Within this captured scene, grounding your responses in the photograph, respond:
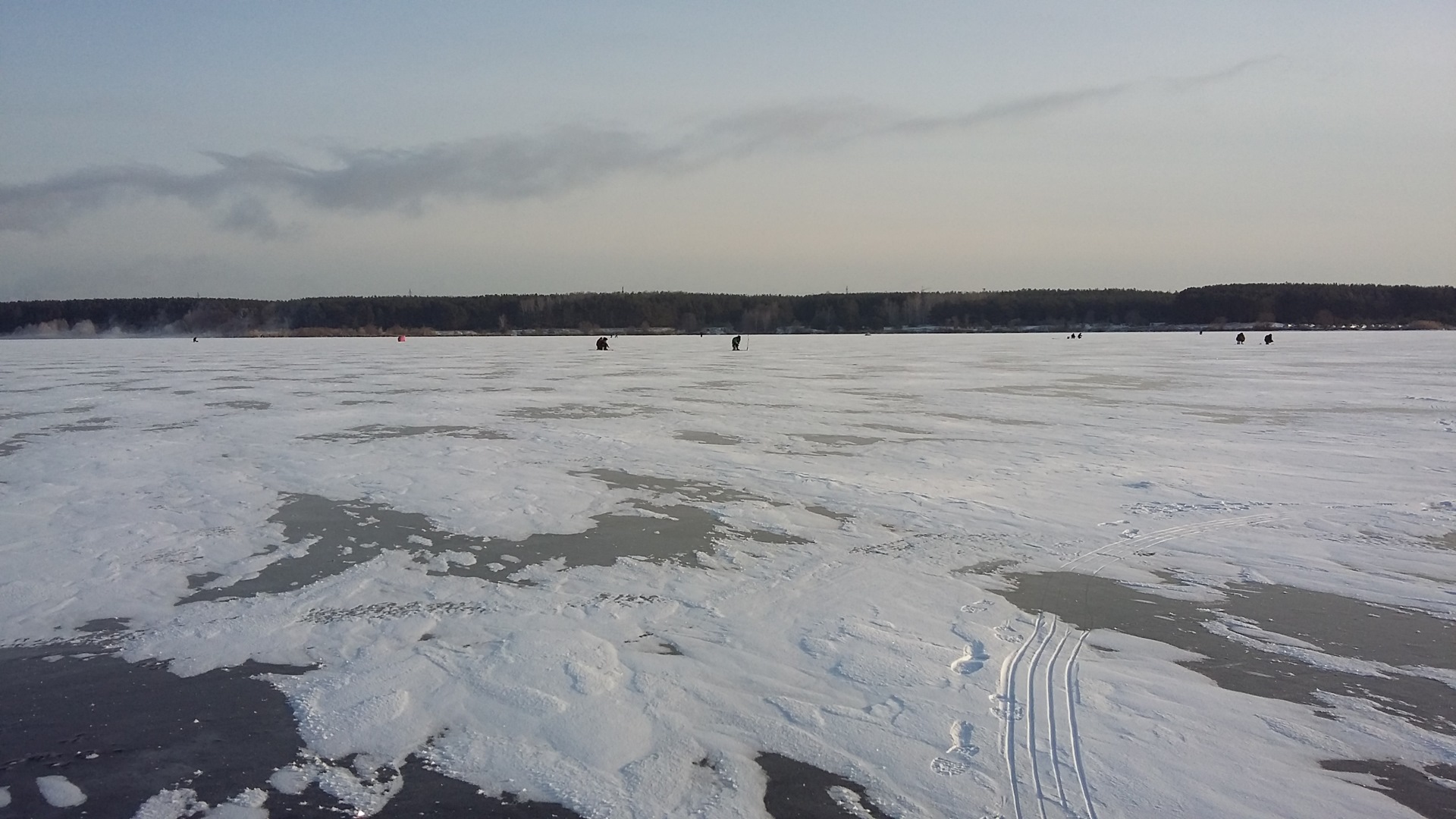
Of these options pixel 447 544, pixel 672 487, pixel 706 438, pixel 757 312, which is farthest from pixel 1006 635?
pixel 757 312

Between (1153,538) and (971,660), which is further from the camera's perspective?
(1153,538)

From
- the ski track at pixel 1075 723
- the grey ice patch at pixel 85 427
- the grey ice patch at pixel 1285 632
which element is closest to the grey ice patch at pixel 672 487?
the grey ice patch at pixel 1285 632

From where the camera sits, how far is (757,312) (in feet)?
370

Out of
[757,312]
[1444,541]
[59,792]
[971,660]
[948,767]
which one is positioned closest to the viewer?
[59,792]

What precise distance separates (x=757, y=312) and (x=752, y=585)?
358 ft

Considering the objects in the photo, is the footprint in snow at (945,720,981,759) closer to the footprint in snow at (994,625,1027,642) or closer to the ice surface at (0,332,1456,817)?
the ice surface at (0,332,1456,817)

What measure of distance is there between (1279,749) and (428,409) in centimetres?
1151

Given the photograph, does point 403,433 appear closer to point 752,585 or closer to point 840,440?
point 840,440

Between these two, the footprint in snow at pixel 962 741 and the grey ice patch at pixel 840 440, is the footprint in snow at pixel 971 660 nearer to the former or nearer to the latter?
the footprint in snow at pixel 962 741

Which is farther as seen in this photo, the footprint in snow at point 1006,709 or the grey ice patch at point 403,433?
the grey ice patch at point 403,433

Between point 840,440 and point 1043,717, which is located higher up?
point 840,440

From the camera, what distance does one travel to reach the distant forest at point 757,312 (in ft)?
307

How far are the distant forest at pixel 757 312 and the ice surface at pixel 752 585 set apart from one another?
90787mm

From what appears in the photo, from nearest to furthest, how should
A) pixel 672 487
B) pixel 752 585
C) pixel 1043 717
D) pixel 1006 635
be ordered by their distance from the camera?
pixel 1043 717, pixel 1006 635, pixel 752 585, pixel 672 487
